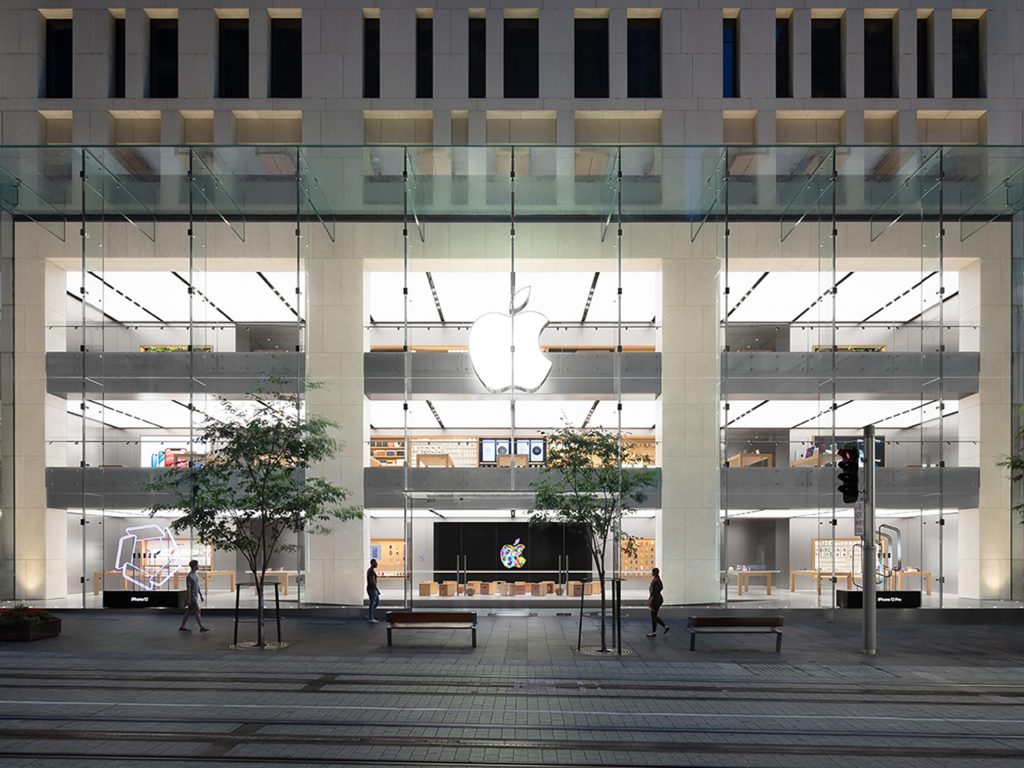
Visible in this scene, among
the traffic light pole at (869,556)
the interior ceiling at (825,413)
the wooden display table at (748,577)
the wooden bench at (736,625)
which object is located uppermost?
the interior ceiling at (825,413)

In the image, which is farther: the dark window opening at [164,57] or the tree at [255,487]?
the dark window opening at [164,57]

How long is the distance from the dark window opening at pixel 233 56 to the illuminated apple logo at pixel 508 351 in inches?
455

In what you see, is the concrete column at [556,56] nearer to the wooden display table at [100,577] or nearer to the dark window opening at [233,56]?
the dark window opening at [233,56]

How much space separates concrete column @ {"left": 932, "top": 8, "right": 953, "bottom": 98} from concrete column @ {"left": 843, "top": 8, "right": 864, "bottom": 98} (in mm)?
2288

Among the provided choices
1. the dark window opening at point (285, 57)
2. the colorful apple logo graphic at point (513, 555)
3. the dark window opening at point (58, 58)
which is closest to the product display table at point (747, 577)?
the colorful apple logo graphic at point (513, 555)

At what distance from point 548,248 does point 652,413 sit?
678 cm

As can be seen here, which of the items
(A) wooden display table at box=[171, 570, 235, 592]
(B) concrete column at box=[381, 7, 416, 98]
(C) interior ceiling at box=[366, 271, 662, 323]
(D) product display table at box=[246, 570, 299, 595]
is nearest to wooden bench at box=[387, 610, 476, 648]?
(D) product display table at box=[246, 570, 299, 595]

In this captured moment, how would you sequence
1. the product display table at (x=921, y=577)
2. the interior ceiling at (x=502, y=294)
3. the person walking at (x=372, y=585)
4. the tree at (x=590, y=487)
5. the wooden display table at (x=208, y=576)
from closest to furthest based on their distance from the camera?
the tree at (x=590, y=487), the person walking at (x=372, y=585), the product display table at (x=921, y=577), the wooden display table at (x=208, y=576), the interior ceiling at (x=502, y=294)

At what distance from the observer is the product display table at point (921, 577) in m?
27.3

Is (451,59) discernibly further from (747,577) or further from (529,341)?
(747,577)

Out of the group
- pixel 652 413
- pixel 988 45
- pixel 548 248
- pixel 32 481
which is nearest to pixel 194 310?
pixel 32 481

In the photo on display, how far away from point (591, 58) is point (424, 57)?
5367 millimetres

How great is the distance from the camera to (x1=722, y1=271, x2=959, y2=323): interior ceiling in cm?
2875

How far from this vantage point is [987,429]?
2928 centimetres
